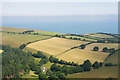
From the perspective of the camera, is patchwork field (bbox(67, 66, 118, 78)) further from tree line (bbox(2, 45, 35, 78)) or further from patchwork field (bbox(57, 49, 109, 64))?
tree line (bbox(2, 45, 35, 78))

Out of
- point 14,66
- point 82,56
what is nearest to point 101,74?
point 82,56

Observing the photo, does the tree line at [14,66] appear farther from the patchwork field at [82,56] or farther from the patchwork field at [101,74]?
the patchwork field at [82,56]

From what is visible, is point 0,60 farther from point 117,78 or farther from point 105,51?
point 105,51

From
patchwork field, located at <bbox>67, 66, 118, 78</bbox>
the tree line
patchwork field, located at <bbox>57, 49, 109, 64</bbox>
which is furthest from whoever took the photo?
patchwork field, located at <bbox>57, 49, 109, 64</bbox>

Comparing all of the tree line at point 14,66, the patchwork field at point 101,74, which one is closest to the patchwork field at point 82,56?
the patchwork field at point 101,74

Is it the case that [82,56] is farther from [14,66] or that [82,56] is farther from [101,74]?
[14,66]

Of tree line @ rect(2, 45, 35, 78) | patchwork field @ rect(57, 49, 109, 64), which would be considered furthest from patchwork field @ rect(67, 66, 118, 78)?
tree line @ rect(2, 45, 35, 78)

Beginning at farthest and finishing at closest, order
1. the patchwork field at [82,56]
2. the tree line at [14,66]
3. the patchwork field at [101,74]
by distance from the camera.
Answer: the patchwork field at [82,56] < the tree line at [14,66] < the patchwork field at [101,74]

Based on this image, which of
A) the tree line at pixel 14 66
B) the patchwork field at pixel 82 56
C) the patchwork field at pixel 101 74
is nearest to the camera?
the patchwork field at pixel 101 74

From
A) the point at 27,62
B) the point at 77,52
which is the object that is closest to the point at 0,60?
the point at 27,62
